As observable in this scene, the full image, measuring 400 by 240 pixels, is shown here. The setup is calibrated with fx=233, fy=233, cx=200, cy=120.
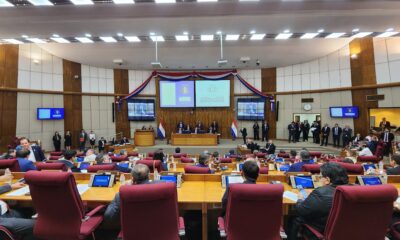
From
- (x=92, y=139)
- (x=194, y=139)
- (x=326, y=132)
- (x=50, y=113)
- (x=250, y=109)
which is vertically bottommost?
(x=194, y=139)

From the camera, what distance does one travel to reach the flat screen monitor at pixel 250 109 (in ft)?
51.4

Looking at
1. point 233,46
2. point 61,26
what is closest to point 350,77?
point 233,46

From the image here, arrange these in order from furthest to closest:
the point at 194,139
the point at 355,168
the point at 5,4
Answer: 1. the point at 194,139
2. the point at 5,4
3. the point at 355,168

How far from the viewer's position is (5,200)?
290cm

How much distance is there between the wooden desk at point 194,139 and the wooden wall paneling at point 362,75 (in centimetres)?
754

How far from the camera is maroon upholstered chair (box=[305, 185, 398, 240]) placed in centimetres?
180

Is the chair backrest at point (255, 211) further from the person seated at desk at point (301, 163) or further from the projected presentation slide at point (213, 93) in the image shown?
the projected presentation slide at point (213, 93)

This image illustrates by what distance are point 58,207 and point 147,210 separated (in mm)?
998

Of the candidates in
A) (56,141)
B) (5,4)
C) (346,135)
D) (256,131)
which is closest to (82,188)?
(5,4)

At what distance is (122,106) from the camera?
15555 mm

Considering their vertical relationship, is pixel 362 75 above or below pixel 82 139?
above

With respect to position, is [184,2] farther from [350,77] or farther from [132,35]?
[350,77]

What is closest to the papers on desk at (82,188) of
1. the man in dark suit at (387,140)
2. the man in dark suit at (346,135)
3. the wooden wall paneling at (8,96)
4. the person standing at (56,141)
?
the wooden wall paneling at (8,96)

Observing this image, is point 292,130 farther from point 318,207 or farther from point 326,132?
point 318,207
